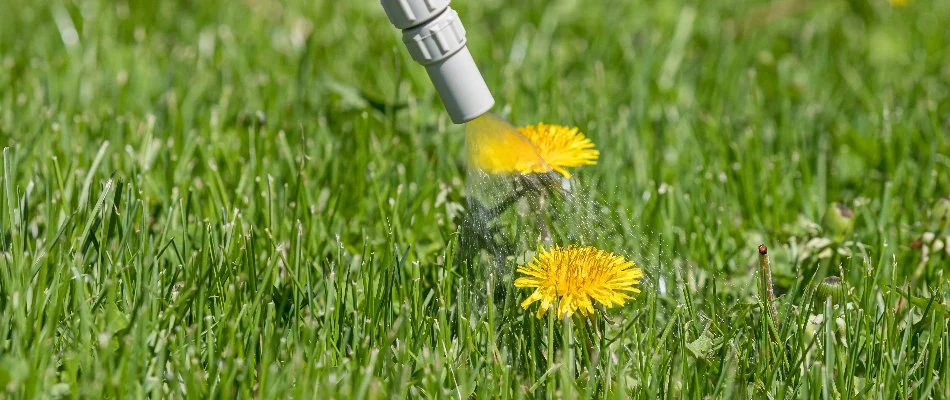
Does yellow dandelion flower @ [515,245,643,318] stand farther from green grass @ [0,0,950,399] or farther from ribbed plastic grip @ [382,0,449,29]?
ribbed plastic grip @ [382,0,449,29]


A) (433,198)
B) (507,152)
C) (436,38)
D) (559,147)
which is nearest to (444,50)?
(436,38)

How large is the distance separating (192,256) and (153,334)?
306mm

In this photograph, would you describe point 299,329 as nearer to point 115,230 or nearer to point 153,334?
point 153,334

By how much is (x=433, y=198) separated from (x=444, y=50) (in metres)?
0.79

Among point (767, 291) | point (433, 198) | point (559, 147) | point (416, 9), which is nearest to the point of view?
point (416, 9)

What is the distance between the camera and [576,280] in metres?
1.57

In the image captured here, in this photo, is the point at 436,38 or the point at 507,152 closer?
the point at 436,38

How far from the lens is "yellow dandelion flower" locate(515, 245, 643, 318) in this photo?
1.57m

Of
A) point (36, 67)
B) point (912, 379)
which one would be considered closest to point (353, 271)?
point (912, 379)

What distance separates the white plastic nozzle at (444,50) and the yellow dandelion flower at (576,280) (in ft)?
0.81

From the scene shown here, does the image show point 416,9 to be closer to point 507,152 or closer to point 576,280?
point 507,152

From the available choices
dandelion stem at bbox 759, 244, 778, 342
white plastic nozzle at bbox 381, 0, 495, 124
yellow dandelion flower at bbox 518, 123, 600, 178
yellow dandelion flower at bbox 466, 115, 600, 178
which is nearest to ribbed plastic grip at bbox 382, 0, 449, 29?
white plastic nozzle at bbox 381, 0, 495, 124

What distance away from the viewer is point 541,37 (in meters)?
3.53

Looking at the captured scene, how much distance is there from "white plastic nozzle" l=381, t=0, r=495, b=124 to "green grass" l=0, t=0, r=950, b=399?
29 centimetres
